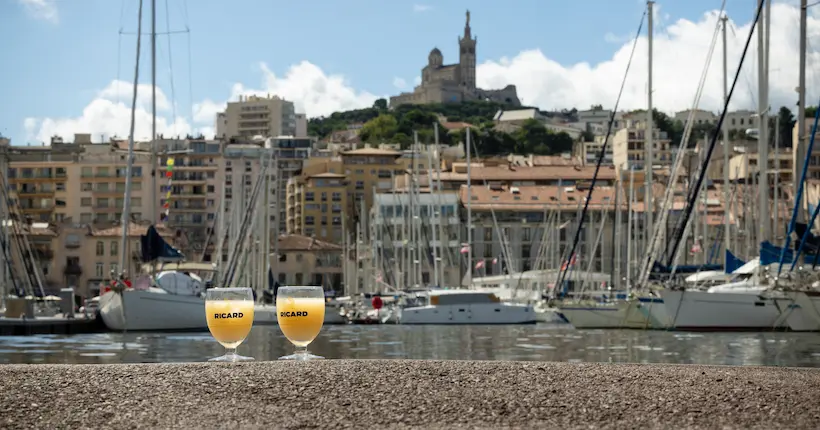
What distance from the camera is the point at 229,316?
33.0ft

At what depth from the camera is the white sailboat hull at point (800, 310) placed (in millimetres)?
48188

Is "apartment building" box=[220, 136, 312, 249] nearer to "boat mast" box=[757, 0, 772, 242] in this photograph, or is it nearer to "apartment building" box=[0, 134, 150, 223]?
"apartment building" box=[0, 134, 150, 223]

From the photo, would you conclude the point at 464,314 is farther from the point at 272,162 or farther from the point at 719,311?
the point at 272,162

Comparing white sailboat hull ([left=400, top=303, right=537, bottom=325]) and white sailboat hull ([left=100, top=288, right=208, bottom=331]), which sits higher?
white sailboat hull ([left=100, top=288, right=208, bottom=331])

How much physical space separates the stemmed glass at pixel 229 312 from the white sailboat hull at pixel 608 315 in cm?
4659

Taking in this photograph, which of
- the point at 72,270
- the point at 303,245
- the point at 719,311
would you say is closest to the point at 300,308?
the point at 719,311

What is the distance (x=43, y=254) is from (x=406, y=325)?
66.9m

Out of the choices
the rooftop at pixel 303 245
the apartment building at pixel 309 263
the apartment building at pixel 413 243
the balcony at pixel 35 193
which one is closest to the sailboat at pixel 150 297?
the apartment building at pixel 413 243

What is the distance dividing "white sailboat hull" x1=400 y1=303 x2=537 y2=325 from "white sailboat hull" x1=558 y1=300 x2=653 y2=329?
45.4 feet

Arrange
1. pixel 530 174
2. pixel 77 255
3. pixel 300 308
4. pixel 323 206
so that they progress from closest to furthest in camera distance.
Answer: pixel 300 308 < pixel 77 255 < pixel 530 174 < pixel 323 206

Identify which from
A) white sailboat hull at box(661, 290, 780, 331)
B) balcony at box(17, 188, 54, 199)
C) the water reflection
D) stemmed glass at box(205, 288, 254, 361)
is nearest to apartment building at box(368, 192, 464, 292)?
white sailboat hull at box(661, 290, 780, 331)

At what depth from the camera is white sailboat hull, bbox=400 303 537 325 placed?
256ft

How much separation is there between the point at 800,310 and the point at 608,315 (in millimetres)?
12922

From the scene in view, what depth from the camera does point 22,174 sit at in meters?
156
